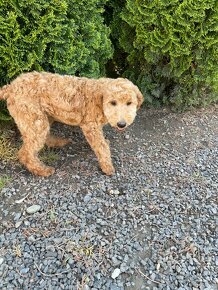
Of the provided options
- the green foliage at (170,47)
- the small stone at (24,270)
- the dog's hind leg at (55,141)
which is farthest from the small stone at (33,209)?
the green foliage at (170,47)

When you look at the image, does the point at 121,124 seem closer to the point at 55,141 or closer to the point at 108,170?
the point at 108,170

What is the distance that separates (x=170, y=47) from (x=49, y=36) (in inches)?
59.7

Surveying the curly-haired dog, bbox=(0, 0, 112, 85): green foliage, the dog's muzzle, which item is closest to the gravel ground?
the curly-haired dog

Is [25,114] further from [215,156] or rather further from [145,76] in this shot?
[215,156]

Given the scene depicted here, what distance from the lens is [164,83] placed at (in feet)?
16.0

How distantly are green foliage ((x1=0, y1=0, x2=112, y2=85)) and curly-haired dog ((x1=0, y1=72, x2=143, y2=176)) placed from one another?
35 cm

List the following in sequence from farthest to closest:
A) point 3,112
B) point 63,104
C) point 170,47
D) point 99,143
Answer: point 170,47 < point 3,112 < point 99,143 < point 63,104

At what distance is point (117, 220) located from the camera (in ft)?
10.7

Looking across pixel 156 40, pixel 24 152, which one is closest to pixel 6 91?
pixel 24 152

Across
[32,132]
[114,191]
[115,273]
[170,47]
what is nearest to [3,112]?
[32,132]

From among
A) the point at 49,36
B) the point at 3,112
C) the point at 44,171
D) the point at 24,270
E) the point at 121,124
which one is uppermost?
the point at 49,36

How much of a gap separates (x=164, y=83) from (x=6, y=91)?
7.80 feet

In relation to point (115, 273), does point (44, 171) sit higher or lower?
higher

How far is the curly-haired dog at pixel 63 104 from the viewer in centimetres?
319
